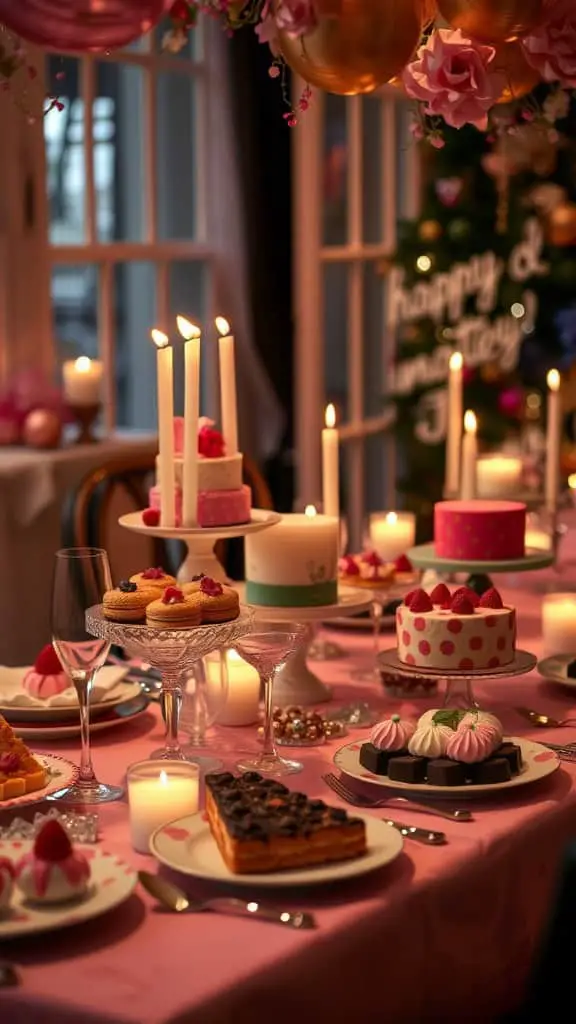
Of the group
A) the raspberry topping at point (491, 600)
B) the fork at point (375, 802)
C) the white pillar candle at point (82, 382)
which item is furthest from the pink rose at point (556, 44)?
the white pillar candle at point (82, 382)

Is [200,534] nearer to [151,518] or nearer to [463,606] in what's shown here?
[151,518]

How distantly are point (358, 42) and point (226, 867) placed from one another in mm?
866

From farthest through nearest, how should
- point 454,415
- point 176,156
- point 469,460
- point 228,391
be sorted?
point 176,156 < point 454,415 < point 469,460 < point 228,391

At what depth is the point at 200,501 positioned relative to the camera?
1924mm

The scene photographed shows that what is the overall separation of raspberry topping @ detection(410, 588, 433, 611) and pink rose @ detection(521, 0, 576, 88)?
634 millimetres

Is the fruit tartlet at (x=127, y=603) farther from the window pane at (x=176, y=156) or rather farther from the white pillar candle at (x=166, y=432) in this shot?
the window pane at (x=176, y=156)

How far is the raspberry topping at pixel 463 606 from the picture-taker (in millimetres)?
1779

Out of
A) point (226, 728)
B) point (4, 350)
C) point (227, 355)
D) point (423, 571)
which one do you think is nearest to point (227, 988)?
point (226, 728)

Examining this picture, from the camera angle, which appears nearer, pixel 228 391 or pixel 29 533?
pixel 228 391

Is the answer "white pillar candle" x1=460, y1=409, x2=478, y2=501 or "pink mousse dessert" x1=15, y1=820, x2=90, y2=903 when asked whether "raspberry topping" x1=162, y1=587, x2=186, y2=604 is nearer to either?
"pink mousse dessert" x1=15, y1=820, x2=90, y2=903

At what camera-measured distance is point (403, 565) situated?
2223mm

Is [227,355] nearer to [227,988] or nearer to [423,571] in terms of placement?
[423,571]

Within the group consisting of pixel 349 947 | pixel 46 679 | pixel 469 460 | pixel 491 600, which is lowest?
pixel 349 947

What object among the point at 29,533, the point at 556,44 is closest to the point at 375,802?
the point at 556,44
